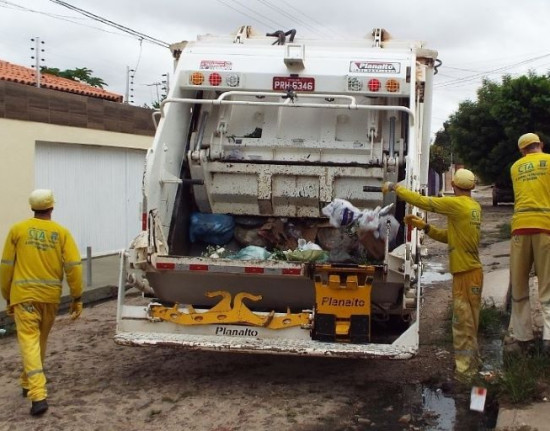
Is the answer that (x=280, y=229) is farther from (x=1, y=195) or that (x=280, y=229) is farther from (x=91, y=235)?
(x=91, y=235)

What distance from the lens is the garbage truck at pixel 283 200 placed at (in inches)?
205

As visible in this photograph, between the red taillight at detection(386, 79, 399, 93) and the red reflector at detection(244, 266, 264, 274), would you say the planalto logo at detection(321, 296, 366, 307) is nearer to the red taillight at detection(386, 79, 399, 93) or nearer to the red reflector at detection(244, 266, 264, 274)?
the red reflector at detection(244, 266, 264, 274)

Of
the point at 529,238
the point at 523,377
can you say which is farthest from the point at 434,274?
the point at 523,377

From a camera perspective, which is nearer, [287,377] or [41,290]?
[41,290]

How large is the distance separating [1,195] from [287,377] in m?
6.25

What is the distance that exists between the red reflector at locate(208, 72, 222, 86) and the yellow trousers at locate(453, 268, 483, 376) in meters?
2.47

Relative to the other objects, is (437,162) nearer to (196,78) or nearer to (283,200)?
(283,200)

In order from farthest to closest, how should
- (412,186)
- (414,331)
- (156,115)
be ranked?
1. (156,115)
2. (412,186)
3. (414,331)

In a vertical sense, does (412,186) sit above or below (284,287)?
above

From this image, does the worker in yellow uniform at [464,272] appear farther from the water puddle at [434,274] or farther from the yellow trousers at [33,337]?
the water puddle at [434,274]

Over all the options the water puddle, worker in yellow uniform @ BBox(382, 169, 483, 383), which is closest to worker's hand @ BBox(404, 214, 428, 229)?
worker in yellow uniform @ BBox(382, 169, 483, 383)

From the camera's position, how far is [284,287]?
5.58 m

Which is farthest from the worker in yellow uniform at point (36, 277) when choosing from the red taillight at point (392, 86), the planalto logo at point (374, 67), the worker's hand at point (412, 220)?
the red taillight at point (392, 86)

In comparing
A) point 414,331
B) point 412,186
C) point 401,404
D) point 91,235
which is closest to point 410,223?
point 412,186
